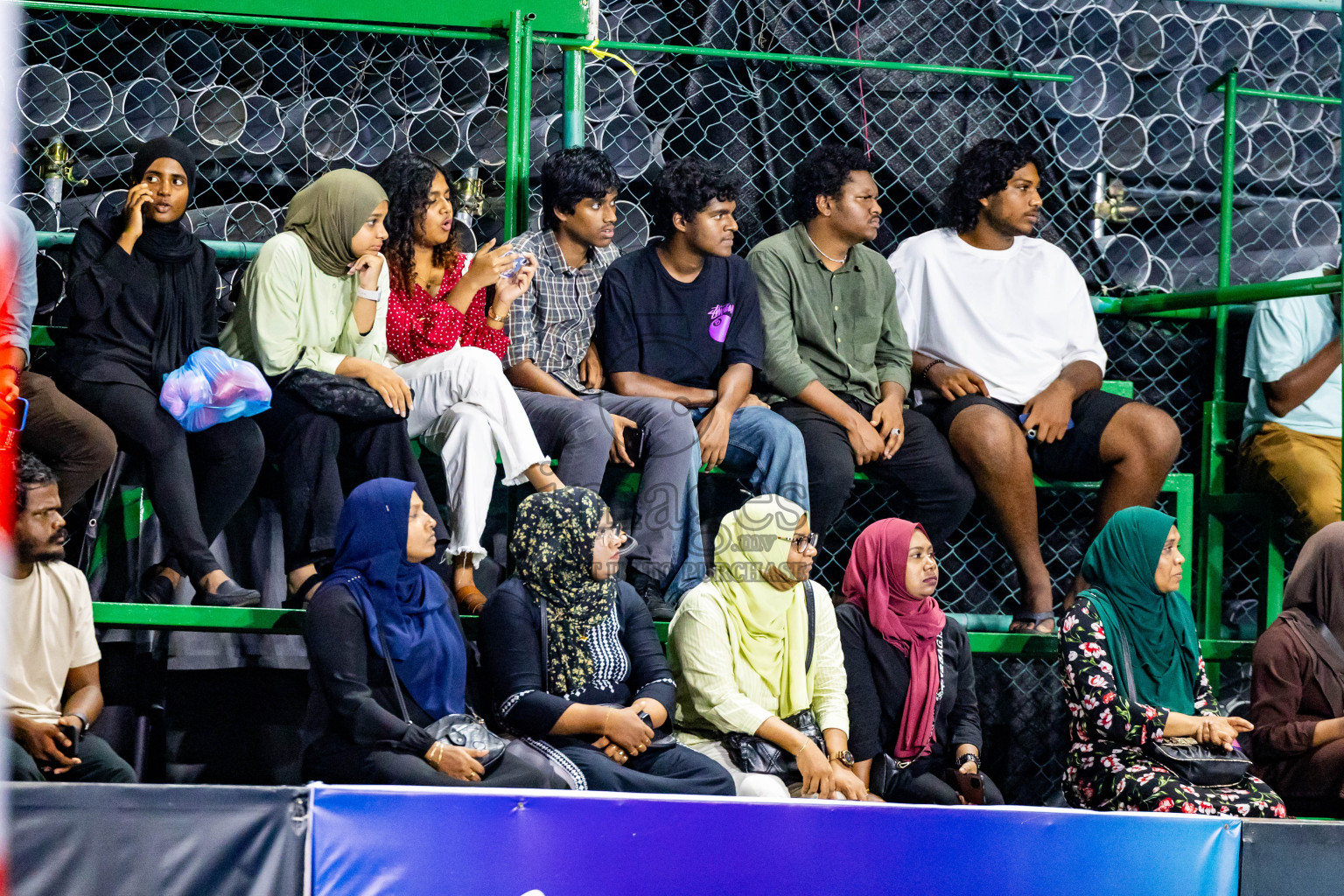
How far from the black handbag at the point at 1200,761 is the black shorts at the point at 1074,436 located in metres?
1.04

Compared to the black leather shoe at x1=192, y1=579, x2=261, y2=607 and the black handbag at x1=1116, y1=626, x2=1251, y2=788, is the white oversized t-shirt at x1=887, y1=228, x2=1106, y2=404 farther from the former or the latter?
the black leather shoe at x1=192, y1=579, x2=261, y2=607

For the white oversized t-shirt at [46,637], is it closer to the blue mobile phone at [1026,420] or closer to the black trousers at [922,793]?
the black trousers at [922,793]

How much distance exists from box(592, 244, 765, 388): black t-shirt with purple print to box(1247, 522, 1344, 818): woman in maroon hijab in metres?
1.81

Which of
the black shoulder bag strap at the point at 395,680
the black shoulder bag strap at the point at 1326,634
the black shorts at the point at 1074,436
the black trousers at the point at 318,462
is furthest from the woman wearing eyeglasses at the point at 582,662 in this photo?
the black shoulder bag strap at the point at 1326,634

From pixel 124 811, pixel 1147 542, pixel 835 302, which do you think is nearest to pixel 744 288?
pixel 835 302

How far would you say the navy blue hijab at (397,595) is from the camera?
3680 millimetres

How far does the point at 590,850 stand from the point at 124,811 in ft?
3.23

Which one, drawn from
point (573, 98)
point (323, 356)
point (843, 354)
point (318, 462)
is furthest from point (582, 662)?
point (573, 98)

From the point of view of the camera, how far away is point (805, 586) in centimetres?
421

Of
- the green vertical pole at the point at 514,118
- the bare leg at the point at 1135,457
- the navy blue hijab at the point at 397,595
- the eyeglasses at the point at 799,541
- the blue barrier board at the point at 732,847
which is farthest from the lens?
the green vertical pole at the point at 514,118

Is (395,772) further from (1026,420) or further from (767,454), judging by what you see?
(1026,420)

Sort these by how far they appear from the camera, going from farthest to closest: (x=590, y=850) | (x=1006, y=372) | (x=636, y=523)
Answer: (x=1006, y=372)
(x=636, y=523)
(x=590, y=850)

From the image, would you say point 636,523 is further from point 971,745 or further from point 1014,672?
point 1014,672

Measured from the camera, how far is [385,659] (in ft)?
11.9
